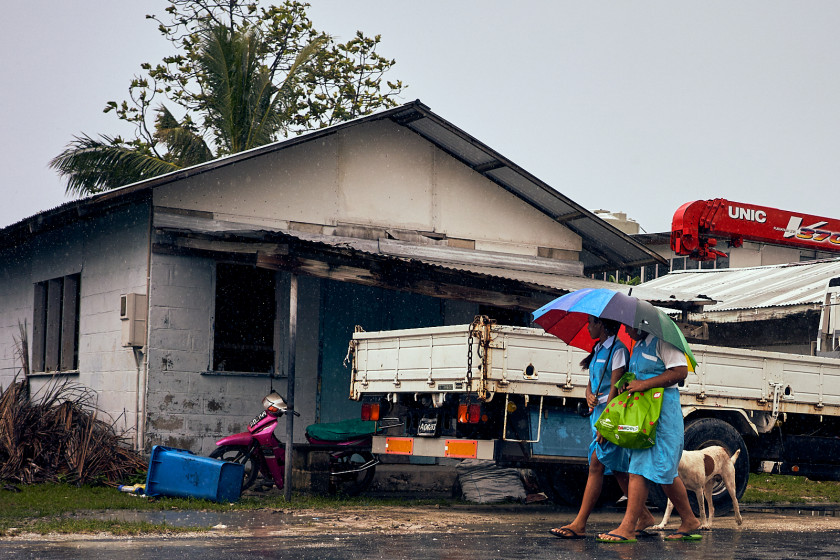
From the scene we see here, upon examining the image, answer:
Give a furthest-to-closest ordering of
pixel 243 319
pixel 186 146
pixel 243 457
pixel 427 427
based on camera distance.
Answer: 1. pixel 186 146
2. pixel 243 319
3. pixel 243 457
4. pixel 427 427

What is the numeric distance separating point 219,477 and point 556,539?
4.27m

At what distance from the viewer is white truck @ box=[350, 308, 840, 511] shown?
9961 millimetres

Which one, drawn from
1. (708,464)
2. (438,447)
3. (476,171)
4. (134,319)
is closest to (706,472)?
(708,464)

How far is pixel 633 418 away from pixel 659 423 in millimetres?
272

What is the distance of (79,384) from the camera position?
50.5 feet

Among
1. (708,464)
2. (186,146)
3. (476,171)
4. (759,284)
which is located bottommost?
(708,464)

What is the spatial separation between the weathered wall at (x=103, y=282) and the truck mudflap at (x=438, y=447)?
4146 mm

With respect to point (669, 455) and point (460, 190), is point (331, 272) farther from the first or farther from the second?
point (669, 455)

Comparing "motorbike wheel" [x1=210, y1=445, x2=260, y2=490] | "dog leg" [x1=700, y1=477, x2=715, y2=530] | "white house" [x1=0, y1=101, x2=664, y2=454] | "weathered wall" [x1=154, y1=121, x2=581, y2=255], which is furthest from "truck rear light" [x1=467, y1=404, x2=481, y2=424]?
"weathered wall" [x1=154, y1=121, x2=581, y2=255]

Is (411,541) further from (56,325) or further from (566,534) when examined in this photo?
(56,325)

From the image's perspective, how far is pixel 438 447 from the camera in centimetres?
1040

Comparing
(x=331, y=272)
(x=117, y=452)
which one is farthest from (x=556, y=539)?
(x=117, y=452)

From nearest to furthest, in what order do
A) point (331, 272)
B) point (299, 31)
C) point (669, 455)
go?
1. point (669, 455)
2. point (331, 272)
3. point (299, 31)

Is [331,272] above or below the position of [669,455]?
above
